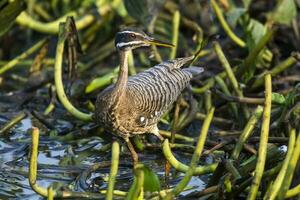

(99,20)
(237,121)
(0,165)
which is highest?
(99,20)

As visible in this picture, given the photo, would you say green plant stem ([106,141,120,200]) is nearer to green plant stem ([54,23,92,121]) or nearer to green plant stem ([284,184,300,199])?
green plant stem ([284,184,300,199])

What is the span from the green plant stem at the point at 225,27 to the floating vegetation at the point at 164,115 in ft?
0.04

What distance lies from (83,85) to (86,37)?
1.81 m

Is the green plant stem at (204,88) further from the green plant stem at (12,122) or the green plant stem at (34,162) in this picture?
the green plant stem at (34,162)

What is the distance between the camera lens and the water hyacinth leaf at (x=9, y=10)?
22.8 ft

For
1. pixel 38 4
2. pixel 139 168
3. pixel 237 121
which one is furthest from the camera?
pixel 38 4

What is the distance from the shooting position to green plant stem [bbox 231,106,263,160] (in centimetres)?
516

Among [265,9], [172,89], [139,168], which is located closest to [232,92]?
[172,89]

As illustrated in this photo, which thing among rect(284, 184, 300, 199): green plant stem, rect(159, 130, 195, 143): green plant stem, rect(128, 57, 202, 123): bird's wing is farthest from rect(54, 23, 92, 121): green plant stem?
rect(284, 184, 300, 199): green plant stem

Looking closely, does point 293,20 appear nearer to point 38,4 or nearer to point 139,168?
point 38,4

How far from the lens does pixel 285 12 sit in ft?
26.2

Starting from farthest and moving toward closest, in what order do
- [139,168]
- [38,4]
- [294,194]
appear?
[38,4] → [294,194] → [139,168]

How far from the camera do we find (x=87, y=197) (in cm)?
495

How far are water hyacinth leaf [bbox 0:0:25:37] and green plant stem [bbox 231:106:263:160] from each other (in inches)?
100
